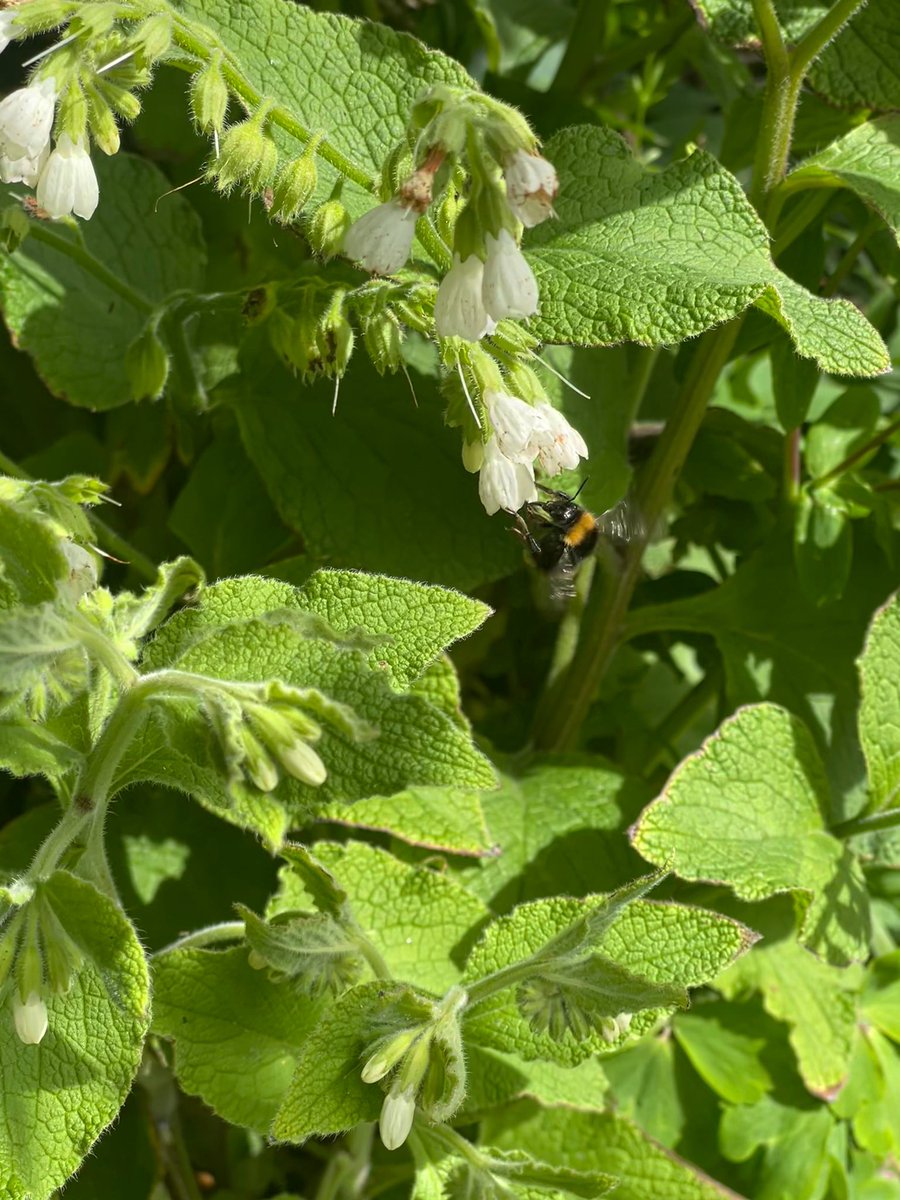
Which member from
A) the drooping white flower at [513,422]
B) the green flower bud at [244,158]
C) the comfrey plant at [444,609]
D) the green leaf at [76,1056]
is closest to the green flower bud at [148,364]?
the comfrey plant at [444,609]

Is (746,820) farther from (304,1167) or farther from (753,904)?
(304,1167)

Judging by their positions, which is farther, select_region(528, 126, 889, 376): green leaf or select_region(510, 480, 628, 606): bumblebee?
select_region(510, 480, 628, 606): bumblebee

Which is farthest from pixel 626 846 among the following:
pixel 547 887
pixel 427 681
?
pixel 427 681

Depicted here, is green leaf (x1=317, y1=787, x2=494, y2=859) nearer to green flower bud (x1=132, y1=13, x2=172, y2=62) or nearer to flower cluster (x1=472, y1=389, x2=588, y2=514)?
flower cluster (x1=472, y1=389, x2=588, y2=514)

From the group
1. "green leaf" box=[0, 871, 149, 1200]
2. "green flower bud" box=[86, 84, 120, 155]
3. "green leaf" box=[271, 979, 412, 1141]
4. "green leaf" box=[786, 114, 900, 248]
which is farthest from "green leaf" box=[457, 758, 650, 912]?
"green flower bud" box=[86, 84, 120, 155]

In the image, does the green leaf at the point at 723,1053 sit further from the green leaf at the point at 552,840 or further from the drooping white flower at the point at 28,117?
the drooping white flower at the point at 28,117

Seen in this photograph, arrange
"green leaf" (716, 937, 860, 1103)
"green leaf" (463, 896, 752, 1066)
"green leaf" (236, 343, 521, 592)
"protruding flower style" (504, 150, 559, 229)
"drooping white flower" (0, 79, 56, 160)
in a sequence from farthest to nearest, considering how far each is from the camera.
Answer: "green leaf" (716, 937, 860, 1103) < "green leaf" (236, 343, 521, 592) < "green leaf" (463, 896, 752, 1066) < "drooping white flower" (0, 79, 56, 160) < "protruding flower style" (504, 150, 559, 229)

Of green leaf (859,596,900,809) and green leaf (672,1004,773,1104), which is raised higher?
green leaf (859,596,900,809)
